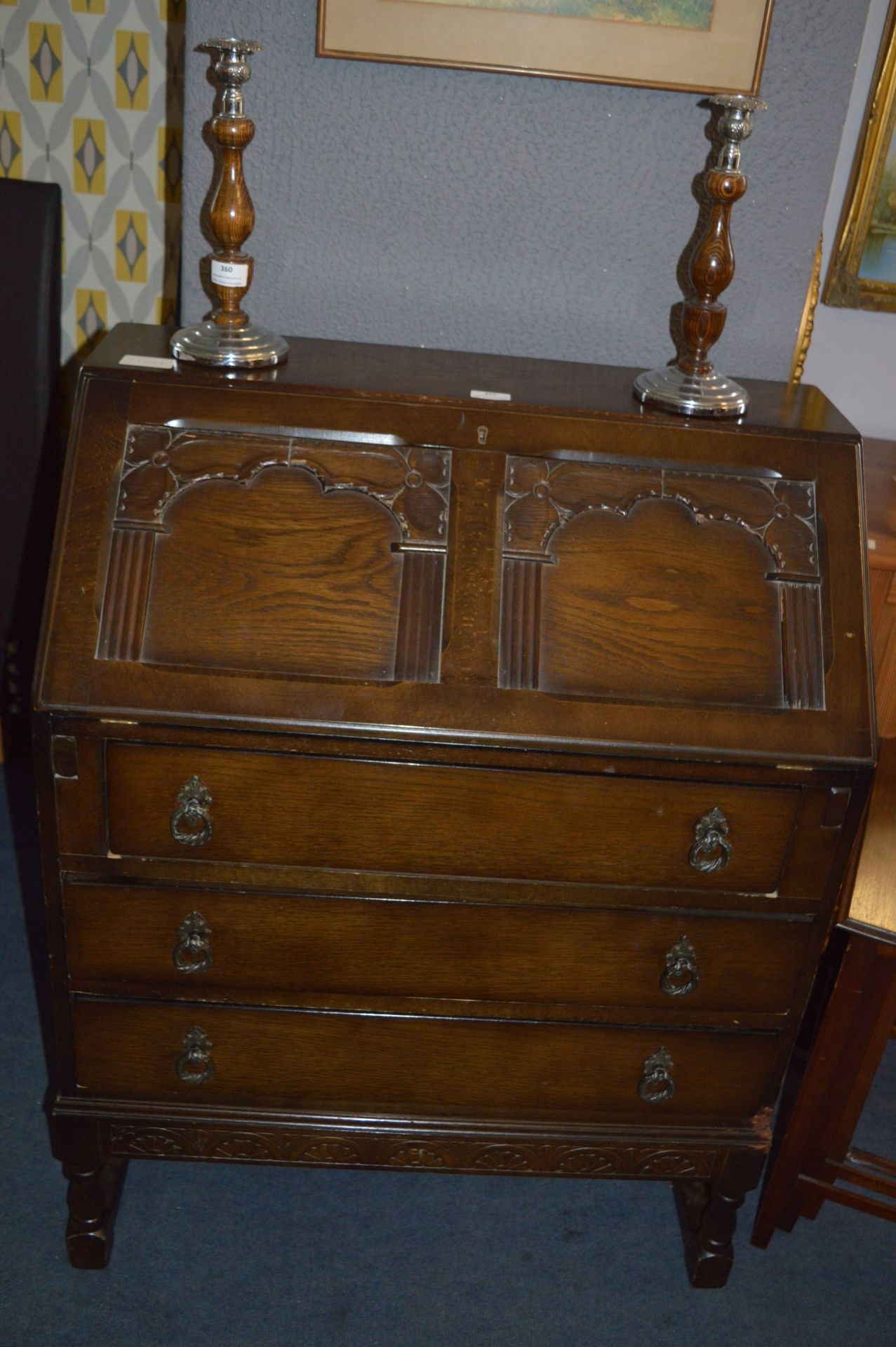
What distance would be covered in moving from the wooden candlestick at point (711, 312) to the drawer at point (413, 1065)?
0.93 metres

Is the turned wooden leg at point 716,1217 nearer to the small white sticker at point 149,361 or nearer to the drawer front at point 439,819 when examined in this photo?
the drawer front at point 439,819

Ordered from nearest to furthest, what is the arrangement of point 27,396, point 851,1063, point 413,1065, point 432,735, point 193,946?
point 432,735
point 193,946
point 413,1065
point 851,1063
point 27,396

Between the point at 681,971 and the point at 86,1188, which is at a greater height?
the point at 681,971

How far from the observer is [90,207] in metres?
2.57

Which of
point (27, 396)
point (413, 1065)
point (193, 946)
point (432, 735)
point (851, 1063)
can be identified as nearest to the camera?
point (432, 735)

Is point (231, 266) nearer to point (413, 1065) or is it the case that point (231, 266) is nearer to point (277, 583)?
point (277, 583)

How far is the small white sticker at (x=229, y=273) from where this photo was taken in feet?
5.35

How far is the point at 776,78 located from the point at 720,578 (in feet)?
2.64

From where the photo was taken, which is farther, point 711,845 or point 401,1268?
point 401,1268

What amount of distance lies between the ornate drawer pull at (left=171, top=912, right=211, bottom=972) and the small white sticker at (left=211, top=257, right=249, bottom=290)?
898 mm

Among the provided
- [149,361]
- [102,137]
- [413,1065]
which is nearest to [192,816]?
[413,1065]

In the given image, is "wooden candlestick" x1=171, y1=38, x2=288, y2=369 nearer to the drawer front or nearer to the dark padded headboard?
the drawer front

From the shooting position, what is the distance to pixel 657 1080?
173 centimetres

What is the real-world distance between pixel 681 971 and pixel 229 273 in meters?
1.19
